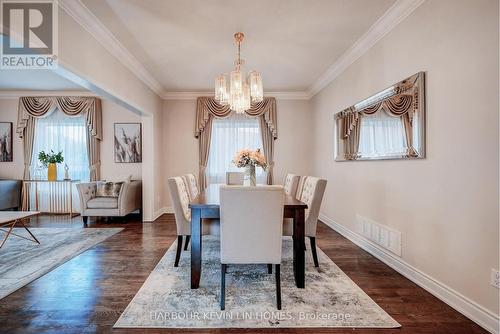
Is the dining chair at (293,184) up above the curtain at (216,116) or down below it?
below

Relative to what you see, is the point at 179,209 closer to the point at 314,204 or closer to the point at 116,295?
the point at 116,295

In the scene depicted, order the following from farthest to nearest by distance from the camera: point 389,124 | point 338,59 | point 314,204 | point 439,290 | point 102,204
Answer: point 102,204, point 338,59, point 389,124, point 314,204, point 439,290

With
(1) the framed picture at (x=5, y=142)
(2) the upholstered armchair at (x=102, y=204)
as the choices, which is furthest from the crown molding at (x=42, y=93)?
(2) the upholstered armchair at (x=102, y=204)

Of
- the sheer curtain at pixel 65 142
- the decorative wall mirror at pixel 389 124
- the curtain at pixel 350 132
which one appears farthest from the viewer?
the sheer curtain at pixel 65 142

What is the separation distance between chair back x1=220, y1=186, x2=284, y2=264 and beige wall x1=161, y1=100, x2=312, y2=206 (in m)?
3.84

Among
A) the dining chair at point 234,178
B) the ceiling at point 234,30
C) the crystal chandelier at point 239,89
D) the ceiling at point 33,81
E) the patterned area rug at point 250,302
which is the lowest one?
the patterned area rug at point 250,302

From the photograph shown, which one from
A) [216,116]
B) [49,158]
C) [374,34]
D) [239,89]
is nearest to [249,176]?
[239,89]

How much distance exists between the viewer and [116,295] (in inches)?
84.2

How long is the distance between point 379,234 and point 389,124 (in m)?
1.27

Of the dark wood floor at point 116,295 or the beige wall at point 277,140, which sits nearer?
the dark wood floor at point 116,295

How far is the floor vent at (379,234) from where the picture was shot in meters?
2.64

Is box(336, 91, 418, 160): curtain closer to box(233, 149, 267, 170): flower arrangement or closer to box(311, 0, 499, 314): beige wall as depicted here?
box(311, 0, 499, 314): beige wall

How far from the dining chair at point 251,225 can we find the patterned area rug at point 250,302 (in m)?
0.13

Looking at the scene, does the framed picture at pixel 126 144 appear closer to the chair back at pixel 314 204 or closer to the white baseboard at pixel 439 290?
the chair back at pixel 314 204
